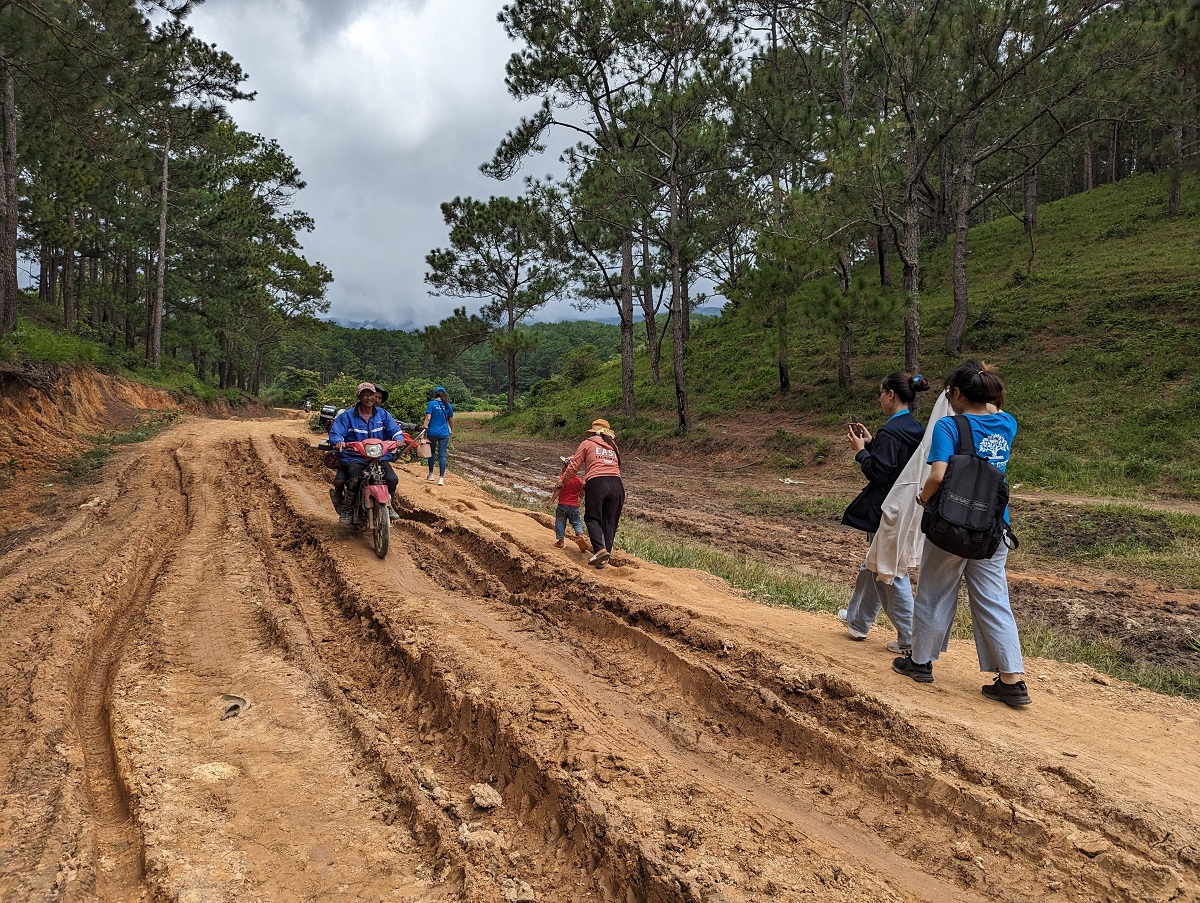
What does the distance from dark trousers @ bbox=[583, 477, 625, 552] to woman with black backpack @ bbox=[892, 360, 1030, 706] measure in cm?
368

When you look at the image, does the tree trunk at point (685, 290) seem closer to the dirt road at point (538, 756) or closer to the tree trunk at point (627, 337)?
the tree trunk at point (627, 337)

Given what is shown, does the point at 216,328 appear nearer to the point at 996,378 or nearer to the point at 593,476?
the point at 593,476

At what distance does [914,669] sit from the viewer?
4336 mm

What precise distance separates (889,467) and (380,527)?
5309 millimetres

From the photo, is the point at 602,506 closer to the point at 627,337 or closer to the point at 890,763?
the point at 890,763

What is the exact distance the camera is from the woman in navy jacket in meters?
4.79

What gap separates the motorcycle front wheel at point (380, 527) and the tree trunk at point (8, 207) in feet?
46.0

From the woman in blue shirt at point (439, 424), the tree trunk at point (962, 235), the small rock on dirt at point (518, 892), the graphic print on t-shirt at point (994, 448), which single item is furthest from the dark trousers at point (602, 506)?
the tree trunk at point (962, 235)

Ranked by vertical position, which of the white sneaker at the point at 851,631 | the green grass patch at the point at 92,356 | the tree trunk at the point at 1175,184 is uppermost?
the tree trunk at the point at 1175,184

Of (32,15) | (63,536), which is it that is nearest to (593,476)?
(63,536)

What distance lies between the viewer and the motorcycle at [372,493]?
7.27m

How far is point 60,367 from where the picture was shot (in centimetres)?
1636

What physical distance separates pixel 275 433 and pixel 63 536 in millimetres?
11339

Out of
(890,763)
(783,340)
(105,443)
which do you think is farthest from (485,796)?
(783,340)
